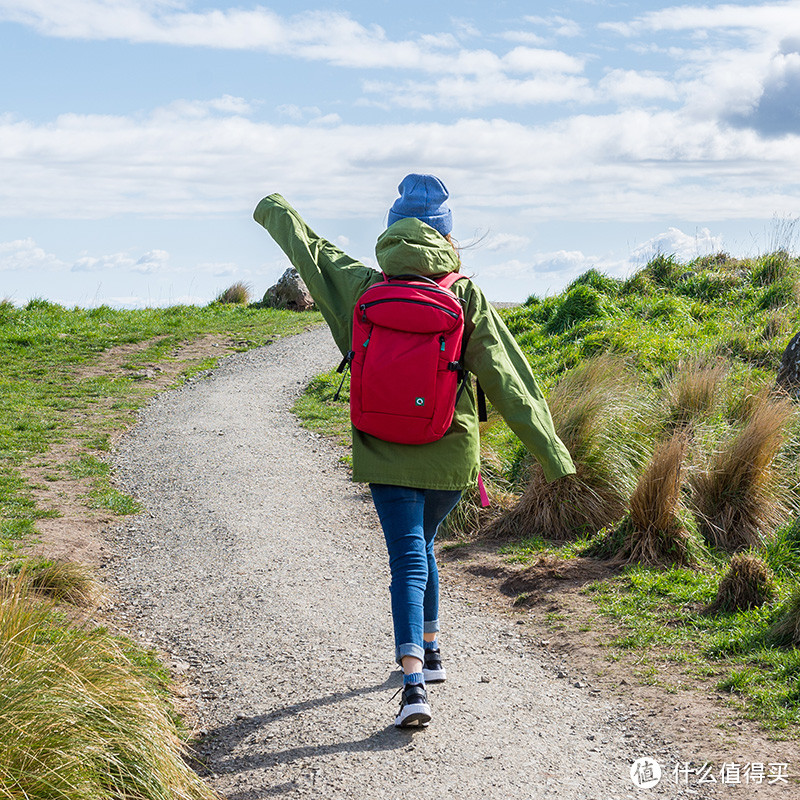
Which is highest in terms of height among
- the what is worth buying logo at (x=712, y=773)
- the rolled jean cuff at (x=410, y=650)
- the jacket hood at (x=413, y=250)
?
the jacket hood at (x=413, y=250)

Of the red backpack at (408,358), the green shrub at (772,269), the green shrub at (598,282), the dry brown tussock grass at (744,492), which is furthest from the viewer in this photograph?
the green shrub at (598,282)

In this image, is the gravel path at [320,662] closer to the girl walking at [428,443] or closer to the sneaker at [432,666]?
the sneaker at [432,666]

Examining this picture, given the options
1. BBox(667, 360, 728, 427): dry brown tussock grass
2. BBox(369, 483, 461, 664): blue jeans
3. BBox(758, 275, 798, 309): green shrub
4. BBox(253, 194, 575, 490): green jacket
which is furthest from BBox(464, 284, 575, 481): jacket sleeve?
BBox(758, 275, 798, 309): green shrub

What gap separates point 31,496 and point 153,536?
4.82 ft

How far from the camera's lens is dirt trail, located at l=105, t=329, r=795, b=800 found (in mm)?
3482

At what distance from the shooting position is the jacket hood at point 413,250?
353cm

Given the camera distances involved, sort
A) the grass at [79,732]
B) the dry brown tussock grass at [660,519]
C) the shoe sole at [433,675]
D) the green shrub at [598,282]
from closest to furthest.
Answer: the grass at [79,732] < the shoe sole at [433,675] < the dry brown tussock grass at [660,519] < the green shrub at [598,282]

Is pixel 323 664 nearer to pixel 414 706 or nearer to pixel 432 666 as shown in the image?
pixel 432 666

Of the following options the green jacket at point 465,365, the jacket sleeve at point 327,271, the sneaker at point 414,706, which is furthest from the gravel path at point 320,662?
the jacket sleeve at point 327,271

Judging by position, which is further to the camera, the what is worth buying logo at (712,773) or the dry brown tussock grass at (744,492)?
the dry brown tussock grass at (744,492)

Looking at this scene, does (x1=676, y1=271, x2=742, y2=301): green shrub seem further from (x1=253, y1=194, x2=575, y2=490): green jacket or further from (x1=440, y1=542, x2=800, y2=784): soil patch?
(x1=253, y1=194, x2=575, y2=490): green jacket

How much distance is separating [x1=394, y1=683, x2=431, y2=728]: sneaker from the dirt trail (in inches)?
4.4

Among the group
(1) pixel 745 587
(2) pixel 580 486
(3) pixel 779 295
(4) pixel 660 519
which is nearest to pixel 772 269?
(3) pixel 779 295

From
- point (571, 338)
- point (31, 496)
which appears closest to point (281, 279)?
point (571, 338)
